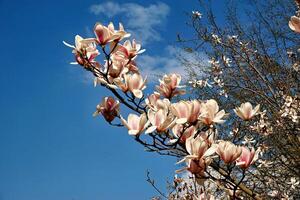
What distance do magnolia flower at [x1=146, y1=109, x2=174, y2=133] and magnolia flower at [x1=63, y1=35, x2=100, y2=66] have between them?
0.37 meters

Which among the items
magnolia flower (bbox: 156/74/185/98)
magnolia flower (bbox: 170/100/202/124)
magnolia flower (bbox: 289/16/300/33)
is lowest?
magnolia flower (bbox: 170/100/202/124)

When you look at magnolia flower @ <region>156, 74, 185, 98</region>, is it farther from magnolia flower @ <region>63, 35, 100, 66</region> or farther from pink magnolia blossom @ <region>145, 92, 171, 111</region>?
magnolia flower @ <region>63, 35, 100, 66</region>

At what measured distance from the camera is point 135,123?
1505 millimetres

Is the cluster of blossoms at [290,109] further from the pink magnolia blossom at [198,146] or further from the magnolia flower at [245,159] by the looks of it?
the pink magnolia blossom at [198,146]

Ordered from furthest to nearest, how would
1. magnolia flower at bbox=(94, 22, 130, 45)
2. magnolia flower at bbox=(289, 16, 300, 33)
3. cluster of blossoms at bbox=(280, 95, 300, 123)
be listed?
1. cluster of blossoms at bbox=(280, 95, 300, 123)
2. magnolia flower at bbox=(94, 22, 130, 45)
3. magnolia flower at bbox=(289, 16, 300, 33)

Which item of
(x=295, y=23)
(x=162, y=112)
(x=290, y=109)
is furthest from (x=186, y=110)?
(x=290, y=109)

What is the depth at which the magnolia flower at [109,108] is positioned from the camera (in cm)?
165

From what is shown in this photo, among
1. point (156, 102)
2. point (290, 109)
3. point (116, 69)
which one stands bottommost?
point (156, 102)

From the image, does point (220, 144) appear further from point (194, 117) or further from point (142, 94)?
point (142, 94)

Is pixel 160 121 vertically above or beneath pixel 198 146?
above

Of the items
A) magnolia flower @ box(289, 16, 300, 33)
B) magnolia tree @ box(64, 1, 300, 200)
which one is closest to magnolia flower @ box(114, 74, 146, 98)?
magnolia tree @ box(64, 1, 300, 200)

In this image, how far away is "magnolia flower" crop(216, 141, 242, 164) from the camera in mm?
1441

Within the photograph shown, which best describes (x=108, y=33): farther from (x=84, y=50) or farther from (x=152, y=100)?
(x=152, y=100)

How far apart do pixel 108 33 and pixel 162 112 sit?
0.38m
